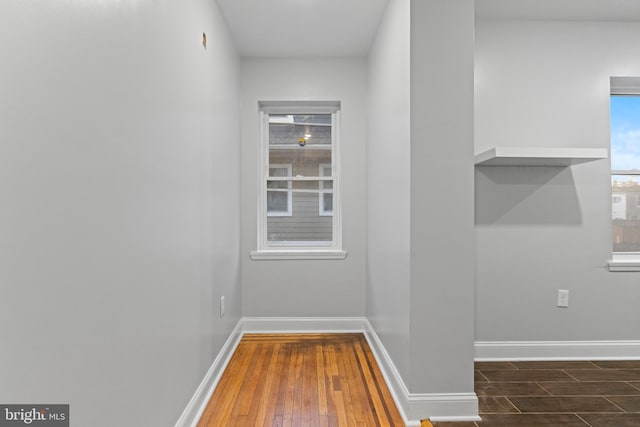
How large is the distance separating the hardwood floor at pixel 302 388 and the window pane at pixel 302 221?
38.4 inches

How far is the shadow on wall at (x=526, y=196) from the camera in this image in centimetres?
267

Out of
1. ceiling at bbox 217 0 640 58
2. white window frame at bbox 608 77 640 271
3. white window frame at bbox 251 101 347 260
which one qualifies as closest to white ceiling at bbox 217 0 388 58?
ceiling at bbox 217 0 640 58

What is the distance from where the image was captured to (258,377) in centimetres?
242

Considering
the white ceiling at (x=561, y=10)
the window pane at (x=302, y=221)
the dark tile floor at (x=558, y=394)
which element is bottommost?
the dark tile floor at (x=558, y=394)

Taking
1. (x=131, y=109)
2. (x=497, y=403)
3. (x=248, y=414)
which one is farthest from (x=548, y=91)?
(x=248, y=414)

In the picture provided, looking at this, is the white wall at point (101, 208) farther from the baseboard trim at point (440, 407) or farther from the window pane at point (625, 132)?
the window pane at point (625, 132)

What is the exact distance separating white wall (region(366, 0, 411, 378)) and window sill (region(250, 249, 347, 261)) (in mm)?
384

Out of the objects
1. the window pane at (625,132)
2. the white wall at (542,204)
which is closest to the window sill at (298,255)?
the white wall at (542,204)

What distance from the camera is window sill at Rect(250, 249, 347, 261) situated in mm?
3389

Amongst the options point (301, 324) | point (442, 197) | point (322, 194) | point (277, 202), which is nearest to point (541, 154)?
point (442, 197)

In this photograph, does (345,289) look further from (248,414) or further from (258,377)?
(248,414)

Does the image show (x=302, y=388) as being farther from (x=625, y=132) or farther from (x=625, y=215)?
(x=625, y=132)

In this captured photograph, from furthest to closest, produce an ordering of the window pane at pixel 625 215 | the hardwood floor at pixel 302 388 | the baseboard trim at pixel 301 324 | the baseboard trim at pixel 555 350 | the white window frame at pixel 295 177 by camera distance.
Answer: the white window frame at pixel 295 177 < the baseboard trim at pixel 301 324 < the window pane at pixel 625 215 < the baseboard trim at pixel 555 350 < the hardwood floor at pixel 302 388

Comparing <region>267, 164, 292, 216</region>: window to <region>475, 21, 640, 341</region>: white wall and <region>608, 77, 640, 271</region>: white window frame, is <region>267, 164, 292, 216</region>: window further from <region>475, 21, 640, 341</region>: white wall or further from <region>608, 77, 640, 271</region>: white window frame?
<region>608, 77, 640, 271</region>: white window frame
